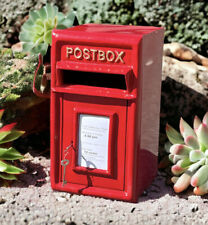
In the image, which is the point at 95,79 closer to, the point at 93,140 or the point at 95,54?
the point at 95,54

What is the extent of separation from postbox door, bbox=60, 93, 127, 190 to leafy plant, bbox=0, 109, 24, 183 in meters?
0.28

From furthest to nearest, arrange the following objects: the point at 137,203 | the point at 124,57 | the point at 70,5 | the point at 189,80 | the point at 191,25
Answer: the point at 70,5 < the point at 191,25 < the point at 189,80 < the point at 137,203 < the point at 124,57

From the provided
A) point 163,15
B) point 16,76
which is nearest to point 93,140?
point 16,76

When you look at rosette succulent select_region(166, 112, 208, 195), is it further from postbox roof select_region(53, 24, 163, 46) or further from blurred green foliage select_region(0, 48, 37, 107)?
blurred green foliage select_region(0, 48, 37, 107)

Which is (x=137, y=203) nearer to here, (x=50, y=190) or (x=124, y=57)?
(x=50, y=190)

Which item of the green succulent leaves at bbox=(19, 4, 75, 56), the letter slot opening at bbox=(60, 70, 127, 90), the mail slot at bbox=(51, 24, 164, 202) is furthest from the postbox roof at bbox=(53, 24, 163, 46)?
the green succulent leaves at bbox=(19, 4, 75, 56)

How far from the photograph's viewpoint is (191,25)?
3.63 metres

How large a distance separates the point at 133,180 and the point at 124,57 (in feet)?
2.04

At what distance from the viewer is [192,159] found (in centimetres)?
279

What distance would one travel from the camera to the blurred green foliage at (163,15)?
3.61 metres

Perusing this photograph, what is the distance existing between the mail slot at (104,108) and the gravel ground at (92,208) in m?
0.06

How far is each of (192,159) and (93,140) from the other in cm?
53

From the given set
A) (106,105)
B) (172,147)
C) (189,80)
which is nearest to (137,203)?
(172,147)

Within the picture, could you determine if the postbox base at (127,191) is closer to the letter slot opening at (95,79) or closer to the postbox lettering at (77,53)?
the letter slot opening at (95,79)
